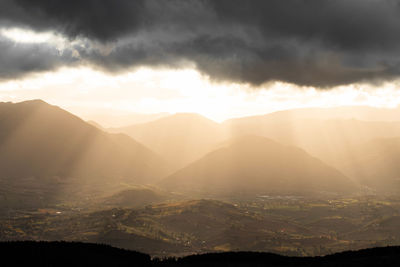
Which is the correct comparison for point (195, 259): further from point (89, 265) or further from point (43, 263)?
point (43, 263)

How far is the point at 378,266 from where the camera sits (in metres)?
63.0

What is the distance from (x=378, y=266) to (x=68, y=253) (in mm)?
55972

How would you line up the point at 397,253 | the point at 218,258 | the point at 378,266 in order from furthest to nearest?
the point at 218,258 → the point at 397,253 → the point at 378,266

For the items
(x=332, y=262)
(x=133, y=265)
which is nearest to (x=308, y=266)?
(x=332, y=262)

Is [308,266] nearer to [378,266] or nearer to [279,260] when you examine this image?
[279,260]

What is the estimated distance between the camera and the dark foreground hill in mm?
67000

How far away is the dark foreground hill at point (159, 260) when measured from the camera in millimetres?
67000

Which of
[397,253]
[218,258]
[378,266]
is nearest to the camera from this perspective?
[378,266]

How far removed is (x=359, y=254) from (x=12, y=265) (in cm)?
6122

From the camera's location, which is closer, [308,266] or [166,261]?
[308,266]

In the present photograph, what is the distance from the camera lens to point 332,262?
67000mm

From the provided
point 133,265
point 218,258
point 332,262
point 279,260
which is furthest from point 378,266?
point 133,265

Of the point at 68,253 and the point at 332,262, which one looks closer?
the point at 332,262

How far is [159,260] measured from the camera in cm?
7138
